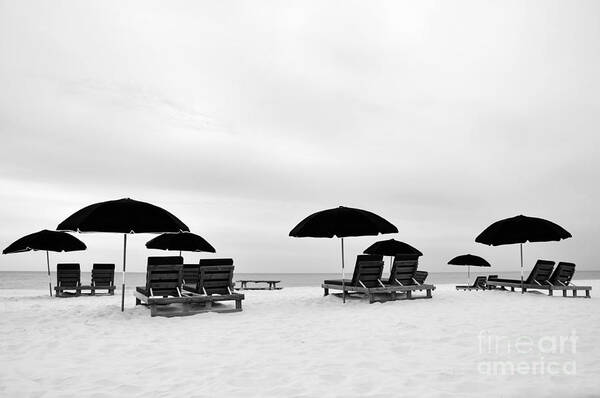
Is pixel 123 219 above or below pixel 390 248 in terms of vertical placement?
above

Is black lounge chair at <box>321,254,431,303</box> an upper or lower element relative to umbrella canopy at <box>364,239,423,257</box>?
lower

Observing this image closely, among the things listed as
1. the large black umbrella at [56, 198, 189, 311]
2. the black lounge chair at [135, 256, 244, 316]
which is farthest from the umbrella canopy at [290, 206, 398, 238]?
the large black umbrella at [56, 198, 189, 311]

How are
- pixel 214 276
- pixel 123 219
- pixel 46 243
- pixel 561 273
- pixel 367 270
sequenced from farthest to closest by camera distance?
pixel 46 243 → pixel 561 273 → pixel 367 270 → pixel 214 276 → pixel 123 219

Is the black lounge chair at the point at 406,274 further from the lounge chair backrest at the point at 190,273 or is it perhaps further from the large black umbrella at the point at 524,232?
the lounge chair backrest at the point at 190,273

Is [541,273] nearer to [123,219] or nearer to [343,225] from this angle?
[343,225]

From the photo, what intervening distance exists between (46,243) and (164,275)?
695cm

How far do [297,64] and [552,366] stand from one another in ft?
46.2

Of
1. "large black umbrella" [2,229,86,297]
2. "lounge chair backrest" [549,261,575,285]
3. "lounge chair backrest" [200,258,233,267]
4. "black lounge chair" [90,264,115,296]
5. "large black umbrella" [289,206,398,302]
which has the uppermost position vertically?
"large black umbrella" [289,206,398,302]

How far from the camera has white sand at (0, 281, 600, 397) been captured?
11.6 ft

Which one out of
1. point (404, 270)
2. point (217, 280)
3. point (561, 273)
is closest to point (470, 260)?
point (561, 273)

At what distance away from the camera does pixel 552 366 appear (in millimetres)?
3951

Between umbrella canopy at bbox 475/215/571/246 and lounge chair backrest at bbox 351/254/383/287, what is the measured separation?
13.7 feet

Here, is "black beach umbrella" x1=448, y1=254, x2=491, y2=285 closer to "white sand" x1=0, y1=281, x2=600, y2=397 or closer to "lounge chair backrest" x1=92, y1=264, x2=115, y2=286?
"white sand" x1=0, y1=281, x2=600, y2=397

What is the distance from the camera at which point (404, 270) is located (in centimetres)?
1055
